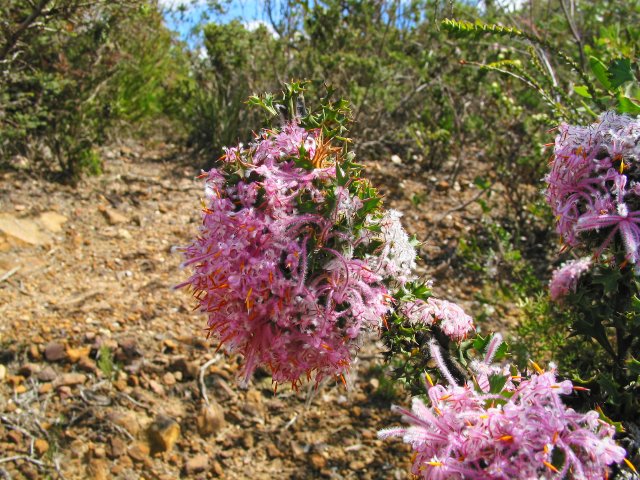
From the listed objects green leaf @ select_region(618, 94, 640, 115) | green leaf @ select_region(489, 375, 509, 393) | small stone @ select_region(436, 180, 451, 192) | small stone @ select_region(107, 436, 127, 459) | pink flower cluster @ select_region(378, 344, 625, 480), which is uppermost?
small stone @ select_region(436, 180, 451, 192)

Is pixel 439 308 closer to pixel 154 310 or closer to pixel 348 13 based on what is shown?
pixel 154 310

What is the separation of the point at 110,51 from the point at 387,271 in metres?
4.99

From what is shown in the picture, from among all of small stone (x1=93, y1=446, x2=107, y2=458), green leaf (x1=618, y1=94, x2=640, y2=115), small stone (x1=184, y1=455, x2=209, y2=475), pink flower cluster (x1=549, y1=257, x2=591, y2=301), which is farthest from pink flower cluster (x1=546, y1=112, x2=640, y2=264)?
small stone (x1=93, y1=446, x2=107, y2=458)

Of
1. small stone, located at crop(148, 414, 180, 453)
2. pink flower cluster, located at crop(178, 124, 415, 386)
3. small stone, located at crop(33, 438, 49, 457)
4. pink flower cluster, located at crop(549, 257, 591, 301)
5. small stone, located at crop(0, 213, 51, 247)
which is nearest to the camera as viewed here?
pink flower cluster, located at crop(178, 124, 415, 386)

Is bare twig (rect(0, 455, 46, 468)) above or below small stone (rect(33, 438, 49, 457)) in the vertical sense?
below

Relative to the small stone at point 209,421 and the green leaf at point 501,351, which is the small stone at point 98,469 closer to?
the small stone at point 209,421

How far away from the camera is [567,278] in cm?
238

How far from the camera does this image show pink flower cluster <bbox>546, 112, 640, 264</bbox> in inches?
45.8

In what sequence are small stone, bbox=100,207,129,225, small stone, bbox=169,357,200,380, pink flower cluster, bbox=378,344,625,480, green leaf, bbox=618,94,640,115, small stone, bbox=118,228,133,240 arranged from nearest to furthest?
1. pink flower cluster, bbox=378,344,625,480
2. green leaf, bbox=618,94,640,115
3. small stone, bbox=169,357,200,380
4. small stone, bbox=118,228,133,240
5. small stone, bbox=100,207,129,225

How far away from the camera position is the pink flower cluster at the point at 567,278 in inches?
89.6

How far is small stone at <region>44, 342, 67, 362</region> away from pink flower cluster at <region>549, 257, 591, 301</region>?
8.52ft

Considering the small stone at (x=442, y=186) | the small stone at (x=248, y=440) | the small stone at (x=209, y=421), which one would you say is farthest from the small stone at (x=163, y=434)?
the small stone at (x=442, y=186)

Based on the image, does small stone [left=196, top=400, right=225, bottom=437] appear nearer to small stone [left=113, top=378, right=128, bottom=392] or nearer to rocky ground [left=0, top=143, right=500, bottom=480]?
rocky ground [left=0, top=143, right=500, bottom=480]

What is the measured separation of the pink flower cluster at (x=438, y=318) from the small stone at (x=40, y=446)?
214cm
